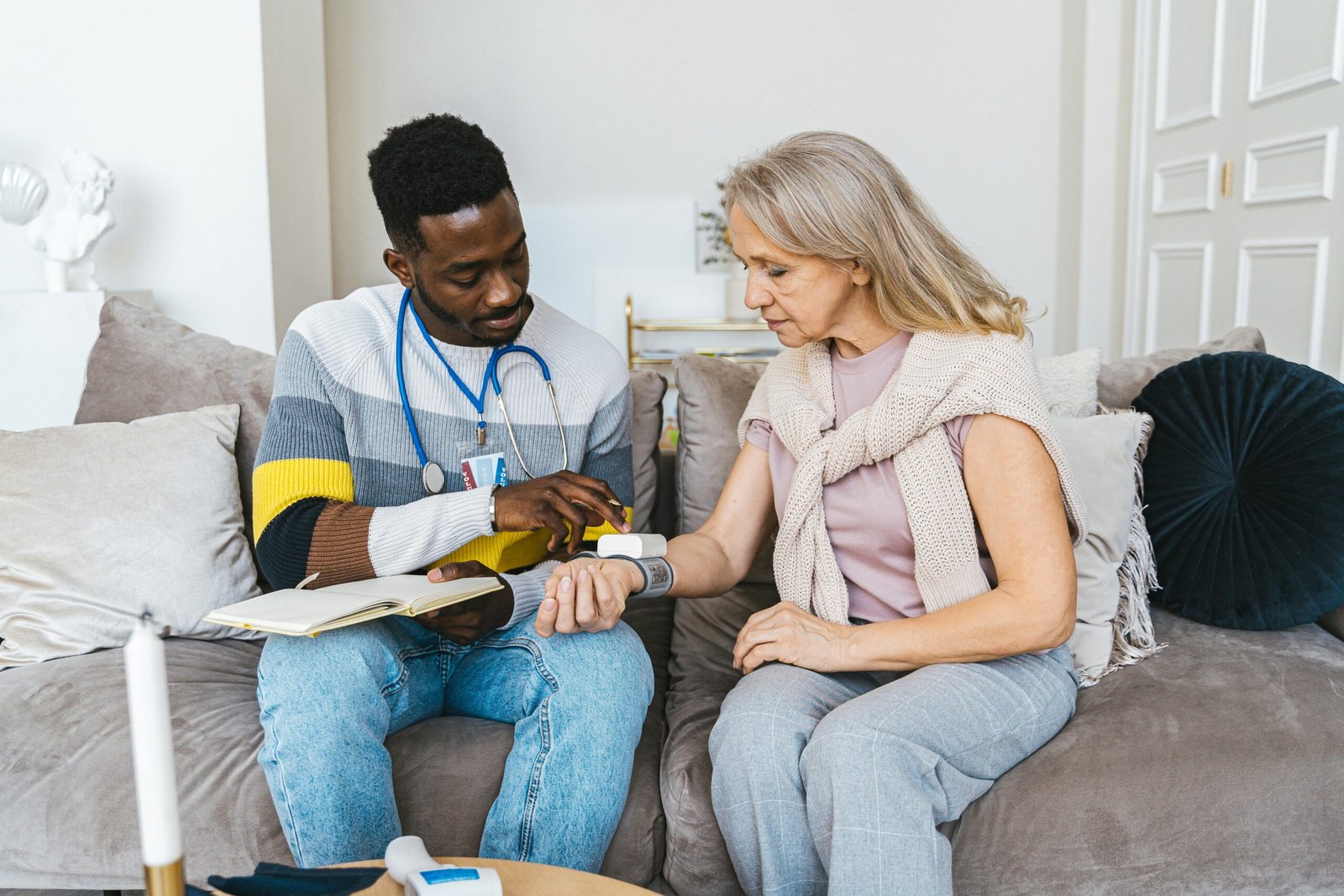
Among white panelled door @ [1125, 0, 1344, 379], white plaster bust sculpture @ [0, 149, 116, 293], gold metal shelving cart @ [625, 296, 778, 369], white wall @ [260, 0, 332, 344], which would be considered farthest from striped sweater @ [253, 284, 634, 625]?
gold metal shelving cart @ [625, 296, 778, 369]

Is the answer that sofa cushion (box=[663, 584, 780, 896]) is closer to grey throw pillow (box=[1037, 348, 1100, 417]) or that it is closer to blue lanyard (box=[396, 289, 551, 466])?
blue lanyard (box=[396, 289, 551, 466])

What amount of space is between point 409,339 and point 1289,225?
2.54m

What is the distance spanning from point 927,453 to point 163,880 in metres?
1.01

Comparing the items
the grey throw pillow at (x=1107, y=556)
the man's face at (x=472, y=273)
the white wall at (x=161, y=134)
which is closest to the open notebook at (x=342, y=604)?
the man's face at (x=472, y=273)

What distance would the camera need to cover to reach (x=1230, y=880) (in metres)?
1.25

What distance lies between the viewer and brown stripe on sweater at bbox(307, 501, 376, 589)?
137 cm

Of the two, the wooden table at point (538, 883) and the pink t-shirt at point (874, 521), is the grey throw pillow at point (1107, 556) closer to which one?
the pink t-shirt at point (874, 521)

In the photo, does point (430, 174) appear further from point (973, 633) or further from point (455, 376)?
point (973, 633)

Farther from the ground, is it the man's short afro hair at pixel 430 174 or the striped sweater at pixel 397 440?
the man's short afro hair at pixel 430 174

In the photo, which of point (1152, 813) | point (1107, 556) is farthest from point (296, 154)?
point (1152, 813)

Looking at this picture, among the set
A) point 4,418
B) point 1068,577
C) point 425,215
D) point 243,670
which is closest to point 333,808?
point 243,670

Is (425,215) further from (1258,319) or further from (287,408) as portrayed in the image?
(1258,319)

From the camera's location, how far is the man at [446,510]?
1.18 metres

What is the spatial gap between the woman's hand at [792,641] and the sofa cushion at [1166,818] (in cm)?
24
